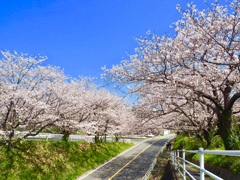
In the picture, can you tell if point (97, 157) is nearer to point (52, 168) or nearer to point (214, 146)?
point (52, 168)

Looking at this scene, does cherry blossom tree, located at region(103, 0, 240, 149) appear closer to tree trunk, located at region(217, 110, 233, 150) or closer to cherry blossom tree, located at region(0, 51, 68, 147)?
tree trunk, located at region(217, 110, 233, 150)

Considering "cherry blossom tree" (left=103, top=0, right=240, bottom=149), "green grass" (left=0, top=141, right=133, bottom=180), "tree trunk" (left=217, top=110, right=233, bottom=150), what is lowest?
"green grass" (left=0, top=141, right=133, bottom=180)

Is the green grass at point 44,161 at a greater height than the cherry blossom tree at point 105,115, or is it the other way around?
the cherry blossom tree at point 105,115

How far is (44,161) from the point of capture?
596 inches

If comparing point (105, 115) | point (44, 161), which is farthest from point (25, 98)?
point (105, 115)

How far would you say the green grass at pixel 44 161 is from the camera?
12.5 meters

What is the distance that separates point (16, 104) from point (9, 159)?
288 cm

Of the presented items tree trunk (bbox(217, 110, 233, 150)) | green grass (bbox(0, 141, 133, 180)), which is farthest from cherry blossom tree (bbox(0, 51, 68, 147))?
tree trunk (bbox(217, 110, 233, 150))

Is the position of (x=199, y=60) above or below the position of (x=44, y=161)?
above

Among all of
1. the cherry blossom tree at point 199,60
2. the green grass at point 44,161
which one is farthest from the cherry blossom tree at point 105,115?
the cherry blossom tree at point 199,60

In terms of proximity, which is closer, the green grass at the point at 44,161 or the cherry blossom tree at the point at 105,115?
the green grass at the point at 44,161

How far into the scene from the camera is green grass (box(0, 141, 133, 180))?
41.1 ft

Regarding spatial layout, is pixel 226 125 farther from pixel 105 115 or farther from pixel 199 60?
pixel 105 115

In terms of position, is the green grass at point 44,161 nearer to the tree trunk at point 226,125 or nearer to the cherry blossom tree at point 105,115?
the cherry blossom tree at point 105,115
